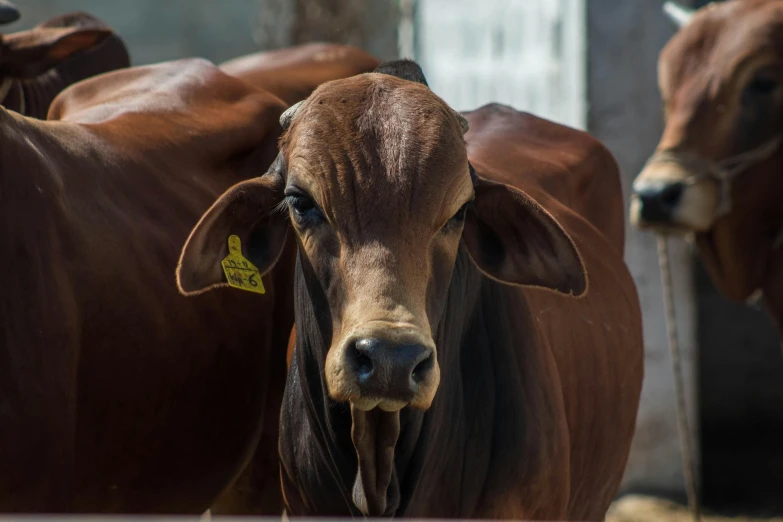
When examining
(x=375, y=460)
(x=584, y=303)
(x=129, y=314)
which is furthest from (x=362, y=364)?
(x=584, y=303)

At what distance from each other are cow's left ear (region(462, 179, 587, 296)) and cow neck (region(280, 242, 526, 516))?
0.09 metres

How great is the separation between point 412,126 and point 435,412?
68 centimetres

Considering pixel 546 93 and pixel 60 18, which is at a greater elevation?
pixel 60 18

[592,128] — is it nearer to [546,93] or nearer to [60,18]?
[546,93]

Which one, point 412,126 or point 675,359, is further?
point 675,359

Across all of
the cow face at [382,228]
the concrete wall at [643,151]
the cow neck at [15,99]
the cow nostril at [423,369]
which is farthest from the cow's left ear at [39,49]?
the concrete wall at [643,151]

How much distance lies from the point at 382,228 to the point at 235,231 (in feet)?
1.82

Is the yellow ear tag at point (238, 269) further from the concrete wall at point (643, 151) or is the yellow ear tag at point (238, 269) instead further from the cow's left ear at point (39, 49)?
the concrete wall at point (643, 151)

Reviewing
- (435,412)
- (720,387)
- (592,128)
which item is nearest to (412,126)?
(435,412)

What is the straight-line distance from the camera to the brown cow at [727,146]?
5801mm

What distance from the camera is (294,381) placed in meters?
3.44

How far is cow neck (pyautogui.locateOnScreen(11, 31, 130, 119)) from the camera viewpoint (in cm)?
526

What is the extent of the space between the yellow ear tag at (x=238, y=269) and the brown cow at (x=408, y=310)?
0.11 ft

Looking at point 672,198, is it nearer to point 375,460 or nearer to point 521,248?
point 521,248
